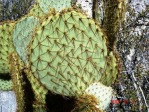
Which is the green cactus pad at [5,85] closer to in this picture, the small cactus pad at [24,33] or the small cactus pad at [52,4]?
the small cactus pad at [24,33]

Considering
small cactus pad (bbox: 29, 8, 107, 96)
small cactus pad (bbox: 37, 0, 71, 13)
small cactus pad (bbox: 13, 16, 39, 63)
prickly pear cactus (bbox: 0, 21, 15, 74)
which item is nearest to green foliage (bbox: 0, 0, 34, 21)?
small cactus pad (bbox: 37, 0, 71, 13)

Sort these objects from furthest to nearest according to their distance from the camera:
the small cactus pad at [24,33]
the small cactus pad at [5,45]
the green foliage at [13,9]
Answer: the green foliage at [13,9] → the small cactus pad at [5,45] → the small cactus pad at [24,33]

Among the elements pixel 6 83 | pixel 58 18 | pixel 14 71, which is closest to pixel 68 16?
pixel 58 18

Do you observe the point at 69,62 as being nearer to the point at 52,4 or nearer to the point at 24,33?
the point at 24,33

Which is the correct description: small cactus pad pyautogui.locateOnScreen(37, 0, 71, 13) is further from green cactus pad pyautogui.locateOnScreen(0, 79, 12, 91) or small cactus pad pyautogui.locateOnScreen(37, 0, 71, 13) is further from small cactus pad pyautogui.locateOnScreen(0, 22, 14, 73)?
green cactus pad pyautogui.locateOnScreen(0, 79, 12, 91)

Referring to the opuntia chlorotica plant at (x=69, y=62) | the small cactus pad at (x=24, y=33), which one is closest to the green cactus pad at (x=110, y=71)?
the opuntia chlorotica plant at (x=69, y=62)
